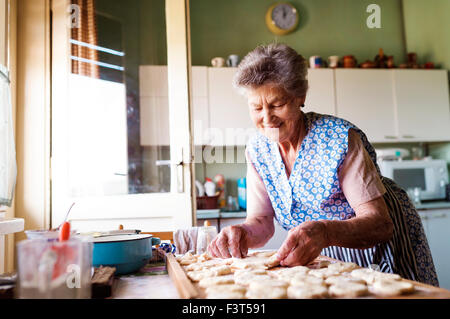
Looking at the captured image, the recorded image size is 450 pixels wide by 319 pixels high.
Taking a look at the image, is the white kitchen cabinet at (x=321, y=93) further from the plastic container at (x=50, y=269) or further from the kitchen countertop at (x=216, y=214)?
the plastic container at (x=50, y=269)

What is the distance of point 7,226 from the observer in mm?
1546

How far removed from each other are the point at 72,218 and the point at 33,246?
1843mm

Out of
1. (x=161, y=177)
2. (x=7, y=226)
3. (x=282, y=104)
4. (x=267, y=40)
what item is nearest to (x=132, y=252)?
(x=282, y=104)

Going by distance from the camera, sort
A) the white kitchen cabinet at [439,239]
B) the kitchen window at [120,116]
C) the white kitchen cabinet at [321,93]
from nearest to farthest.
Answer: the kitchen window at [120,116] < the white kitchen cabinet at [439,239] < the white kitchen cabinet at [321,93]

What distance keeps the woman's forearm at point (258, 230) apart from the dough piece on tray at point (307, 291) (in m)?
0.50

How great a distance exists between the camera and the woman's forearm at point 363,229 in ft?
3.12

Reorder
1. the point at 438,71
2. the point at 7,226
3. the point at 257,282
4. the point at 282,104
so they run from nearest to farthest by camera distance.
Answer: the point at 257,282 → the point at 282,104 → the point at 7,226 → the point at 438,71

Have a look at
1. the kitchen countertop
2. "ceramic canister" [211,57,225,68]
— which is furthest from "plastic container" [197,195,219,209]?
"ceramic canister" [211,57,225,68]

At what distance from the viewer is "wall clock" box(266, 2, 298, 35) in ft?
11.7

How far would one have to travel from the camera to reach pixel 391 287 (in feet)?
2.04

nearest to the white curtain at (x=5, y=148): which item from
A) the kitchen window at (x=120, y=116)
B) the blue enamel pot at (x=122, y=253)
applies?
the kitchen window at (x=120, y=116)

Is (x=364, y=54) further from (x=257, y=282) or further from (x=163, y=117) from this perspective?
(x=257, y=282)

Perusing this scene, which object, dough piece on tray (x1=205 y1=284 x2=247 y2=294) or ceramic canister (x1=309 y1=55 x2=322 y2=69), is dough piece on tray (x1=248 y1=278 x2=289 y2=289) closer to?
dough piece on tray (x1=205 y1=284 x2=247 y2=294)

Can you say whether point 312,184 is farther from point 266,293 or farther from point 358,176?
point 266,293
